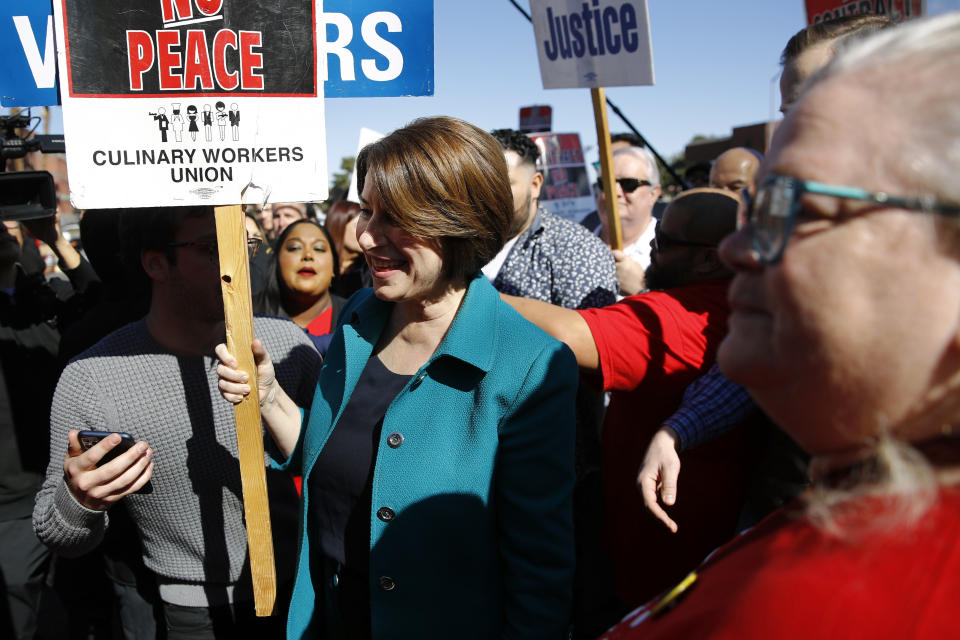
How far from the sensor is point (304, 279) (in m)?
4.12

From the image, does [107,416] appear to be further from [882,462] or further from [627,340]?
[882,462]

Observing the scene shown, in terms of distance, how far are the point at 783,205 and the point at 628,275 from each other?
2.84 metres

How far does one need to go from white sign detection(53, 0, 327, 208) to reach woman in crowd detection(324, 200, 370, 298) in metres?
3.30

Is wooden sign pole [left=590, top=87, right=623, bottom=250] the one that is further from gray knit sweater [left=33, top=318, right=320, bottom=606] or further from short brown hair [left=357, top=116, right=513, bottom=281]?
gray knit sweater [left=33, top=318, right=320, bottom=606]

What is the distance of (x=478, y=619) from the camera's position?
1.66m

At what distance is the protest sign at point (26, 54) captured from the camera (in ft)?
8.05

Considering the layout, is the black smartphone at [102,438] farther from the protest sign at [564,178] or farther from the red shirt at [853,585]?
the protest sign at [564,178]

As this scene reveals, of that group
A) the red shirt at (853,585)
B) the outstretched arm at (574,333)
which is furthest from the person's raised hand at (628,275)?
the red shirt at (853,585)

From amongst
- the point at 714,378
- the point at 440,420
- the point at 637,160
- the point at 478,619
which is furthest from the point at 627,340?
the point at 637,160

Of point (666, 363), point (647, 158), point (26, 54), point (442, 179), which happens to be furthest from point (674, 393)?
point (647, 158)

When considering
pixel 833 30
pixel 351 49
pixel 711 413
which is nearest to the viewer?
pixel 711 413

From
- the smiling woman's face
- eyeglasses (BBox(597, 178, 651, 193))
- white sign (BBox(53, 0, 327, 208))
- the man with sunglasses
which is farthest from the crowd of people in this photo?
eyeglasses (BBox(597, 178, 651, 193))

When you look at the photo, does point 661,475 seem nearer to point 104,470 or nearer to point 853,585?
point 853,585

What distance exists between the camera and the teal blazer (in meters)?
1.63
